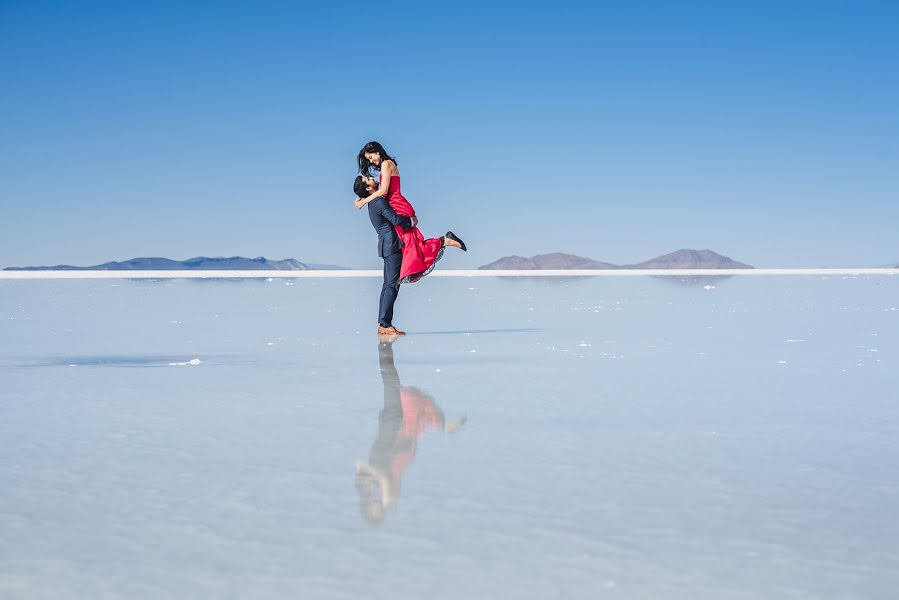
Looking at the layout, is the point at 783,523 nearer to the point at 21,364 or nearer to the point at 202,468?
the point at 202,468

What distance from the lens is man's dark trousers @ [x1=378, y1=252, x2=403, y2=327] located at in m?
9.72

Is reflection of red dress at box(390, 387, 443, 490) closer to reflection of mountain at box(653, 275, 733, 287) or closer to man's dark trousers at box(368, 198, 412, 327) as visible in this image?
man's dark trousers at box(368, 198, 412, 327)

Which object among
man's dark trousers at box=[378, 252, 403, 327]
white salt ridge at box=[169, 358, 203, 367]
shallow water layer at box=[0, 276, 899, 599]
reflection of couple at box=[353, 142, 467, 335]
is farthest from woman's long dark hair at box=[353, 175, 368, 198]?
white salt ridge at box=[169, 358, 203, 367]

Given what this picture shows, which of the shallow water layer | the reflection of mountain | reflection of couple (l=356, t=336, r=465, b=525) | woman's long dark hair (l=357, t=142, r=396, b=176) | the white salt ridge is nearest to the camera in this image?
the shallow water layer

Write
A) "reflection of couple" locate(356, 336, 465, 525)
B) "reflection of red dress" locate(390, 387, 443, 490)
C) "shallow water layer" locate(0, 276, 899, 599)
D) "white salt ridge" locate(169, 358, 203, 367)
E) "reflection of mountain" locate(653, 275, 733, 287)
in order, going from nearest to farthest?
"shallow water layer" locate(0, 276, 899, 599)
"reflection of couple" locate(356, 336, 465, 525)
"reflection of red dress" locate(390, 387, 443, 490)
"white salt ridge" locate(169, 358, 203, 367)
"reflection of mountain" locate(653, 275, 733, 287)

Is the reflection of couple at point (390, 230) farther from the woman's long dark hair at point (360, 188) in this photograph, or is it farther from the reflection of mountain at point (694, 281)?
the reflection of mountain at point (694, 281)

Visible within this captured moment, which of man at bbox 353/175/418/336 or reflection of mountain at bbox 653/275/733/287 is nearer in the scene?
man at bbox 353/175/418/336

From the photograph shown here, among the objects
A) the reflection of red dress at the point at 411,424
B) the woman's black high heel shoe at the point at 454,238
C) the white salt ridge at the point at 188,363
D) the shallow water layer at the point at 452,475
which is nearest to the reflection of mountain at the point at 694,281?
the woman's black high heel shoe at the point at 454,238

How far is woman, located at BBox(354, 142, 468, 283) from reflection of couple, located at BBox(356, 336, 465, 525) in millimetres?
3681

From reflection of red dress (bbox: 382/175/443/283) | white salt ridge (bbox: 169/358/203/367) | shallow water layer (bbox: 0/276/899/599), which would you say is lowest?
shallow water layer (bbox: 0/276/899/599)

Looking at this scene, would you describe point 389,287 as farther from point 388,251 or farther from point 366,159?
point 366,159

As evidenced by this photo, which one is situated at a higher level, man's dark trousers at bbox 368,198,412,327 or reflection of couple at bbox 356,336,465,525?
man's dark trousers at bbox 368,198,412,327

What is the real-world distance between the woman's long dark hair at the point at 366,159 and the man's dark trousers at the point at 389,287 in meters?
0.96

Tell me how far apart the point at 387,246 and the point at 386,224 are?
237 mm
